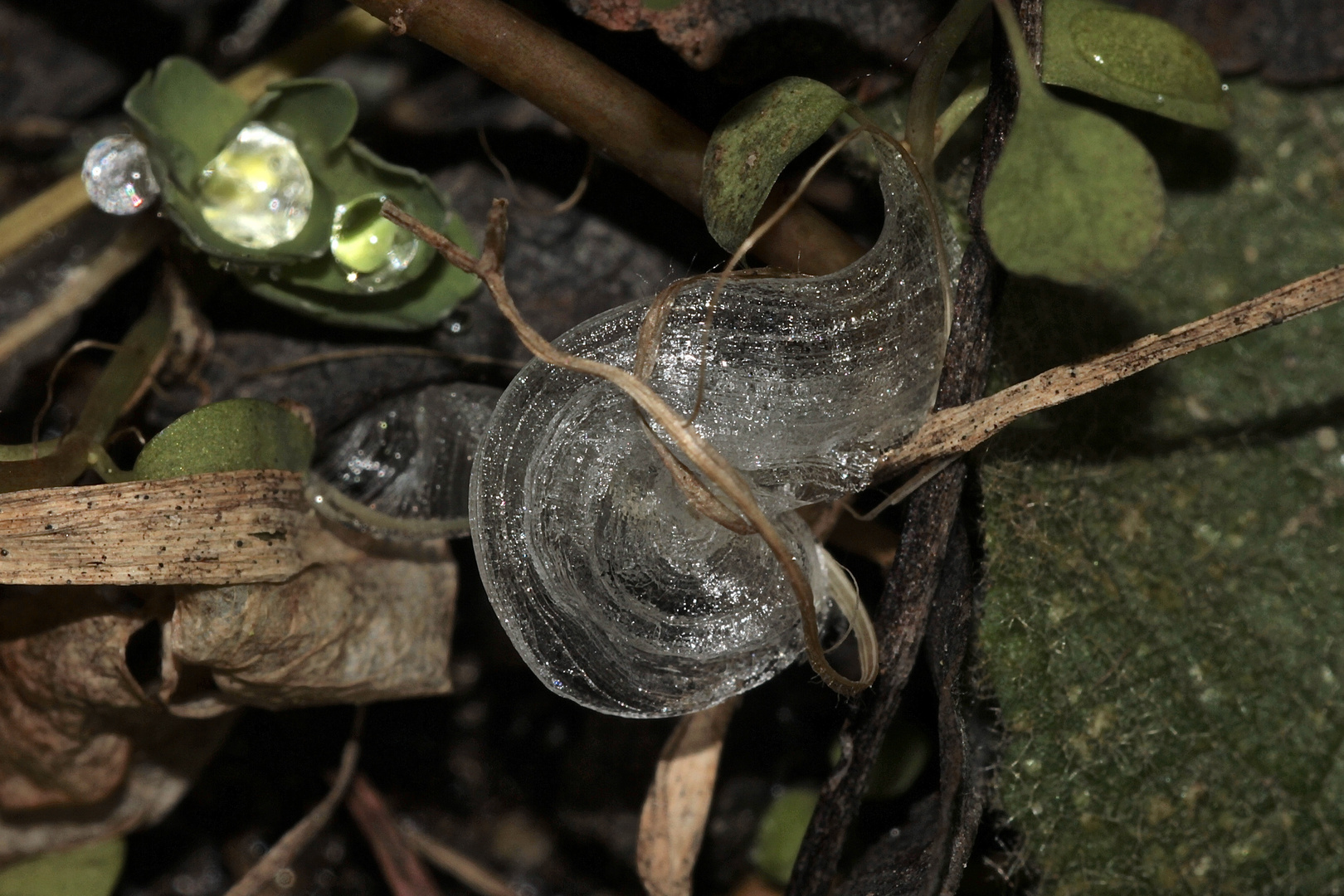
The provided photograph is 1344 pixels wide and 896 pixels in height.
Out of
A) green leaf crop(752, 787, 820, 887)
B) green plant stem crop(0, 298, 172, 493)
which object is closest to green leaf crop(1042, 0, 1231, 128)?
green leaf crop(752, 787, 820, 887)

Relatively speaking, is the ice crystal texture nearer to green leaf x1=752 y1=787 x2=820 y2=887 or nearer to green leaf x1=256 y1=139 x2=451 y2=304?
green leaf x1=256 y1=139 x2=451 y2=304

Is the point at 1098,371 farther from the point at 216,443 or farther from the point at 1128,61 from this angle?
Result: the point at 216,443

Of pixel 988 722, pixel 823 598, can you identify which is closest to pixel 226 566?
pixel 823 598

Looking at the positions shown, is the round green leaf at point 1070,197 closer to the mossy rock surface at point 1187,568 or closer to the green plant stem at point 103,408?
the mossy rock surface at point 1187,568

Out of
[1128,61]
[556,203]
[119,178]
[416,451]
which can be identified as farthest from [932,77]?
[119,178]

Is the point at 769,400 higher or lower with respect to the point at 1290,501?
higher

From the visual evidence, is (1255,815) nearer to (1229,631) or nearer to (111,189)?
(1229,631)

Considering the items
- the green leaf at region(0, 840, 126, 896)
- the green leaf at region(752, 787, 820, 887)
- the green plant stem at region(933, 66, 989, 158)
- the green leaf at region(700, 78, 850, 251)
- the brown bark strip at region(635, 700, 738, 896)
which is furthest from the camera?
the green leaf at region(752, 787, 820, 887)
